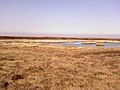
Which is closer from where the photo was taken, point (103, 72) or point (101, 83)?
point (101, 83)

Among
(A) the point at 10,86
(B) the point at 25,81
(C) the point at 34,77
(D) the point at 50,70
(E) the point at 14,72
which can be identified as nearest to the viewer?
(A) the point at 10,86

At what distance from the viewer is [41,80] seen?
435 inches

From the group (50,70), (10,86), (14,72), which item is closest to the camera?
(10,86)

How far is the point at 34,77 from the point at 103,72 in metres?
4.66

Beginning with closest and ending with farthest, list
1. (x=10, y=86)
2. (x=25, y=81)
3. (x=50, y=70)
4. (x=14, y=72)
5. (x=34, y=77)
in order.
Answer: (x=10, y=86), (x=25, y=81), (x=34, y=77), (x=14, y=72), (x=50, y=70)

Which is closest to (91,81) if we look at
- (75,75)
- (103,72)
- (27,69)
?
(75,75)

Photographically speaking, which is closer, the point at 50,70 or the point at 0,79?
the point at 0,79

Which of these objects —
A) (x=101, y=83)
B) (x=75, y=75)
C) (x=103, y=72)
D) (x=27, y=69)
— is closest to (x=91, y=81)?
(x=101, y=83)

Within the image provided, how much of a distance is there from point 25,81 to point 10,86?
3.54 feet

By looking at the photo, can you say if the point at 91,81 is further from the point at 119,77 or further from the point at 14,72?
the point at 14,72

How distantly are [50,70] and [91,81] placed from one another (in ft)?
11.9

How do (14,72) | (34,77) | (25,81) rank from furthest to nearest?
1. (14,72)
2. (34,77)
3. (25,81)

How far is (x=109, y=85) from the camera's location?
10219mm

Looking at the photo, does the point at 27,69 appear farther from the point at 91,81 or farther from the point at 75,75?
the point at 91,81
